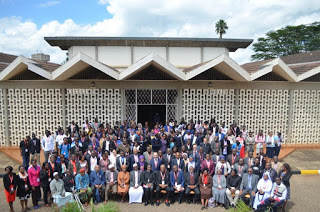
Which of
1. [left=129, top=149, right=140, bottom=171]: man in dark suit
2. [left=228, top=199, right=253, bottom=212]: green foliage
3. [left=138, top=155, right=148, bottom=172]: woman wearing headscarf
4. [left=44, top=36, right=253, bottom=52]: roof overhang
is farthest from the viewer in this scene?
[left=44, top=36, right=253, bottom=52]: roof overhang

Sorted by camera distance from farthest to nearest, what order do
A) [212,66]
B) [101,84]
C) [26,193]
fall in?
1. [101,84]
2. [212,66]
3. [26,193]

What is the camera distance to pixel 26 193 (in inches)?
261

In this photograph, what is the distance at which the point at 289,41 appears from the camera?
1486 inches

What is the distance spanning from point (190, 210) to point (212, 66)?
6796 mm

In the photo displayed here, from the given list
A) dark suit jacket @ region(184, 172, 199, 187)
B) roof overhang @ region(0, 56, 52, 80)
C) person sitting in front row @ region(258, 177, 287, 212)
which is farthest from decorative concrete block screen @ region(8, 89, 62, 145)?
person sitting in front row @ region(258, 177, 287, 212)

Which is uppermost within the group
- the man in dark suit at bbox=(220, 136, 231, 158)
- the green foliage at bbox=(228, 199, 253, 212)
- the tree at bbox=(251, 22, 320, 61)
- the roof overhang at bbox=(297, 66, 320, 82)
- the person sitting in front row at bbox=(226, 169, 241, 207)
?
the tree at bbox=(251, 22, 320, 61)

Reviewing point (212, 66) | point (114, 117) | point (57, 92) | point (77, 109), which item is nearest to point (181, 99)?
point (212, 66)

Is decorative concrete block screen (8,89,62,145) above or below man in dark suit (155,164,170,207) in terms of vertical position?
above

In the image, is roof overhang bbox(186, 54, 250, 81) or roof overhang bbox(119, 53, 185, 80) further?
roof overhang bbox(186, 54, 250, 81)

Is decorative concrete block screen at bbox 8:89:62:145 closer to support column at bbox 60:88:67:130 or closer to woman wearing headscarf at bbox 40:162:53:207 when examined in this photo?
support column at bbox 60:88:67:130

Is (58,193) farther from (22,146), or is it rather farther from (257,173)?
(257,173)

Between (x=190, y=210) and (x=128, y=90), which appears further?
(x=128, y=90)

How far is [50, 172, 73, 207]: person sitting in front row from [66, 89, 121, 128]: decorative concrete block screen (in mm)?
6156

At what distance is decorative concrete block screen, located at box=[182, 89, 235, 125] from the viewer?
12.9 metres
